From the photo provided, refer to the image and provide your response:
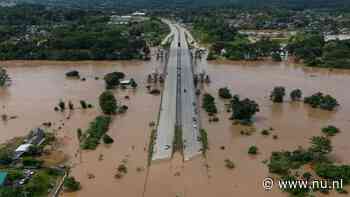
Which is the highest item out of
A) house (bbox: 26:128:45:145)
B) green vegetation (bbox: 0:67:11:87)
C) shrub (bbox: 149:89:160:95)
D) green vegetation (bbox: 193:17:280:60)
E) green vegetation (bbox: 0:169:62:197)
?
green vegetation (bbox: 193:17:280:60)

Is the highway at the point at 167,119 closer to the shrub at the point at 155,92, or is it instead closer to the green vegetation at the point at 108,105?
the shrub at the point at 155,92

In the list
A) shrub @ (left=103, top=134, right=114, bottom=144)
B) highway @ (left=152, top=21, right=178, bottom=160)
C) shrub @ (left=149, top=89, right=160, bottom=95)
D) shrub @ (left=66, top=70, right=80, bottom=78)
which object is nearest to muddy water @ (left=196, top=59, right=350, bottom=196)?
highway @ (left=152, top=21, right=178, bottom=160)

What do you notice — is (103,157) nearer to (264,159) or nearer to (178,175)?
(178,175)

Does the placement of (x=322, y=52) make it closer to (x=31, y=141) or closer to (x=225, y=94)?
(x=225, y=94)

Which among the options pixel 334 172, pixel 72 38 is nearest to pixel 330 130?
pixel 334 172

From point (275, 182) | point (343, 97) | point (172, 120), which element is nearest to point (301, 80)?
point (343, 97)

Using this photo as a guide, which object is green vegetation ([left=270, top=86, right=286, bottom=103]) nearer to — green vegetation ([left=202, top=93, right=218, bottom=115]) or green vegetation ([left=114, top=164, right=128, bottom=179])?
green vegetation ([left=202, top=93, right=218, bottom=115])

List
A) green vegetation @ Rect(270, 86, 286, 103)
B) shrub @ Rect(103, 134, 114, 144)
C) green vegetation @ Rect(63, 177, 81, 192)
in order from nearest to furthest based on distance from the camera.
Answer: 1. green vegetation @ Rect(63, 177, 81, 192)
2. shrub @ Rect(103, 134, 114, 144)
3. green vegetation @ Rect(270, 86, 286, 103)
